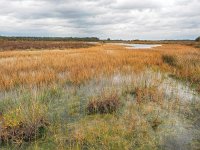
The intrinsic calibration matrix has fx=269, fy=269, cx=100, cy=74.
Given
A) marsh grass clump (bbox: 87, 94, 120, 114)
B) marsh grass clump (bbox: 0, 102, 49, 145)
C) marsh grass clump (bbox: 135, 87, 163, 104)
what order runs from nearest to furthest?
1. marsh grass clump (bbox: 0, 102, 49, 145)
2. marsh grass clump (bbox: 87, 94, 120, 114)
3. marsh grass clump (bbox: 135, 87, 163, 104)

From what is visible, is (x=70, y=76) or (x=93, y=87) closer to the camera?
(x=93, y=87)

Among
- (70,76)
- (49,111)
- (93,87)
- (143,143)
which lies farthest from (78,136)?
(70,76)

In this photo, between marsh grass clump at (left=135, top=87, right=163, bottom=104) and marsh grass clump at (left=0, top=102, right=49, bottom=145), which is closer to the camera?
marsh grass clump at (left=0, top=102, right=49, bottom=145)

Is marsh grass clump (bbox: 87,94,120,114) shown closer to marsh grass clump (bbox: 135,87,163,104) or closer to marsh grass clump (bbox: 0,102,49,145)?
marsh grass clump (bbox: 135,87,163,104)

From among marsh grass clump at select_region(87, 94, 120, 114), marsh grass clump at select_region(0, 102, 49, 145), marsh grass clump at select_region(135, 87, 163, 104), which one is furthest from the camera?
marsh grass clump at select_region(135, 87, 163, 104)

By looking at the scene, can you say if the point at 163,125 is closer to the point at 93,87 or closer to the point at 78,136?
the point at 78,136

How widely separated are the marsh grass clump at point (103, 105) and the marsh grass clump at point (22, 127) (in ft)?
5.85

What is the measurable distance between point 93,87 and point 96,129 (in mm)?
5063

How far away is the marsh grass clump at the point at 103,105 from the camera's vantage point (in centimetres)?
877

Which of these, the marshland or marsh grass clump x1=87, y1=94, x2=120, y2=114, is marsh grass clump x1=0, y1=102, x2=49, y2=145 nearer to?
the marshland

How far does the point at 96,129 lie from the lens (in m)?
7.32

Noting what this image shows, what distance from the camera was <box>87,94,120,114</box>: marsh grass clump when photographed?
877cm

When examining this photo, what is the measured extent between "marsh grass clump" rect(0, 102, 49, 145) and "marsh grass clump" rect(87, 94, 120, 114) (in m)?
1.78

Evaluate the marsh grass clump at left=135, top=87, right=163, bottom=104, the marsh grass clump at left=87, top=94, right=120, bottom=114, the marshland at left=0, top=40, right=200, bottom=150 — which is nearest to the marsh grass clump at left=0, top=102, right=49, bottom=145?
the marshland at left=0, top=40, right=200, bottom=150
